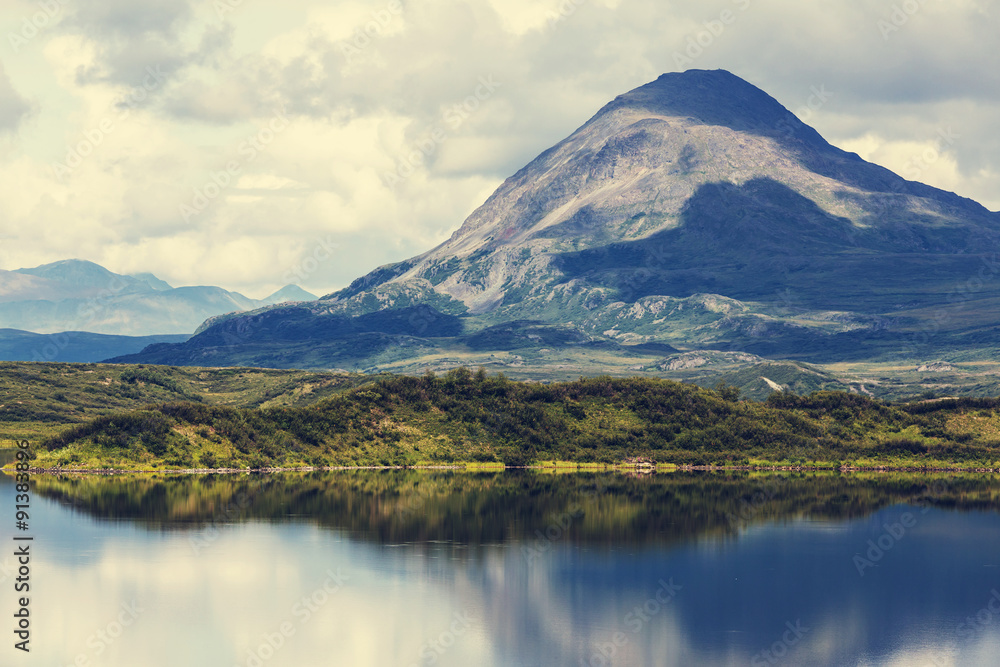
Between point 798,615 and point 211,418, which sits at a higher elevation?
point 211,418

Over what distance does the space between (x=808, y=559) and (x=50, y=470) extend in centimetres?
11842

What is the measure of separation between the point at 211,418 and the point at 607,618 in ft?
415

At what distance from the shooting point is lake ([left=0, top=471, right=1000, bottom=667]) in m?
71.8

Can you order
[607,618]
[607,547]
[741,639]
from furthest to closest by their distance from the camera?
[607,547] → [607,618] → [741,639]

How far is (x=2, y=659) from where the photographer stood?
66.8 m

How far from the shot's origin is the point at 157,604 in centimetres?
8212

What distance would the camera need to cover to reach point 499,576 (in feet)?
314

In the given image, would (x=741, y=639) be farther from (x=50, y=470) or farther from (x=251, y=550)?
(x=50, y=470)

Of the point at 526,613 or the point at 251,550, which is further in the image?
the point at 251,550

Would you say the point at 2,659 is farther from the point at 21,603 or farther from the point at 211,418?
the point at 211,418

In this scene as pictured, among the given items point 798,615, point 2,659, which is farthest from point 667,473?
point 2,659

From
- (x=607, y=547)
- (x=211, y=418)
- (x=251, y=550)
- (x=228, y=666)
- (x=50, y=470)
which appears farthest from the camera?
(x=211, y=418)

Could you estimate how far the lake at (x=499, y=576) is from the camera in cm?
7181

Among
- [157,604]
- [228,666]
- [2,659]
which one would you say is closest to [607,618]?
[228,666]
